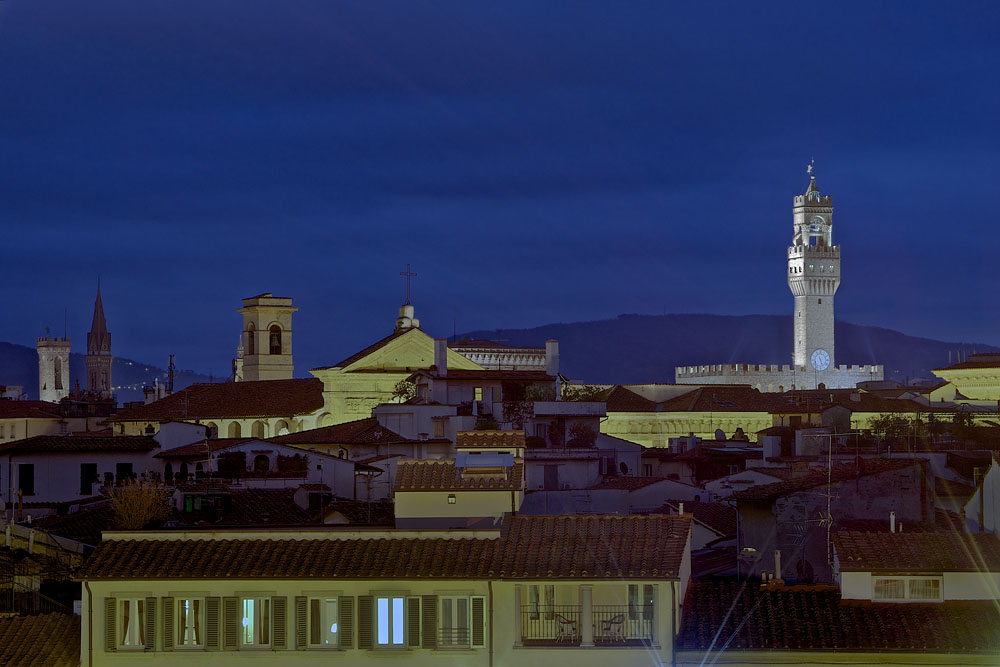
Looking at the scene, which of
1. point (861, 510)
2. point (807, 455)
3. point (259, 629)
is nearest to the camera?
point (259, 629)

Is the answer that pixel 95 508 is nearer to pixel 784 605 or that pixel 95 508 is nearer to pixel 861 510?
pixel 861 510

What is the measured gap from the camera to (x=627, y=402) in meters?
90.9

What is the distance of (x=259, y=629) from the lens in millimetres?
20656

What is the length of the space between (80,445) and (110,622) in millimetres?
26521

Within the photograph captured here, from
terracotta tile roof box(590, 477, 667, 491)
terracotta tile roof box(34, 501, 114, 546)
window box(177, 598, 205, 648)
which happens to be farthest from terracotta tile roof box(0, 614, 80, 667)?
terracotta tile roof box(590, 477, 667, 491)

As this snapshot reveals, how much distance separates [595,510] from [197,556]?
1440cm

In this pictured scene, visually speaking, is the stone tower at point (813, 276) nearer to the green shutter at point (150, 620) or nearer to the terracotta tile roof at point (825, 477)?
the terracotta tile roof at point (825, 477)

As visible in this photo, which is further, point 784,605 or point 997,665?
point 784,605

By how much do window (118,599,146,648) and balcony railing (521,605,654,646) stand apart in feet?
13.3

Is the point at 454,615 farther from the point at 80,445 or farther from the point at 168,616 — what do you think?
the point at 80,445

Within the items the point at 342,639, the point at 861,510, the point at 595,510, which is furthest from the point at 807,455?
the point at 342,639

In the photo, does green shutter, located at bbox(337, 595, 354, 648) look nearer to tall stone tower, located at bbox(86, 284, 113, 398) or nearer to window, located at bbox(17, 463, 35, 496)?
window, located at bbox(17, 463, 35, 496)

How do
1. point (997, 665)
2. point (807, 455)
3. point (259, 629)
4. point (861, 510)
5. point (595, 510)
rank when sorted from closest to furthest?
1. point (997, 665)
2. point (259, 629)
3. point (861, 510)
4. point (595, 510)
5. point (807, 455)

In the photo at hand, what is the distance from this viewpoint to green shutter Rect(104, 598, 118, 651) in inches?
816
